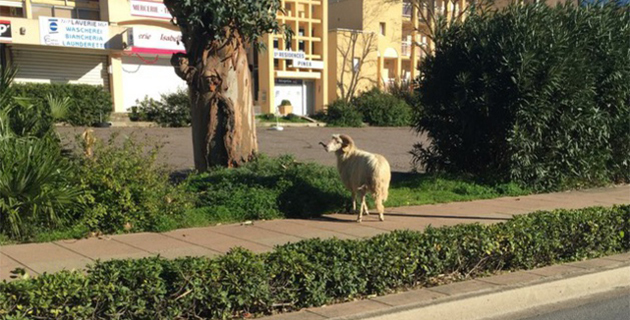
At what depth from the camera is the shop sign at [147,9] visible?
3072 cm

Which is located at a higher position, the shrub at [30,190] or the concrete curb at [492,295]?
the shrub at [30,190]

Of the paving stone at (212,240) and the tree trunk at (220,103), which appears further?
the tree trunk at (220,103)

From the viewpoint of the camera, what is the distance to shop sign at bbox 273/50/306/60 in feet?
121

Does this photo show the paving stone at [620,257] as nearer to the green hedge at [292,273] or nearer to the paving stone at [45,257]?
the green hedge at [292,273]

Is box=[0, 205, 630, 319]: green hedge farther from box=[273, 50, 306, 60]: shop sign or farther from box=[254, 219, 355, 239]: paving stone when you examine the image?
box=[273, 50, 306, 60]: shop sign

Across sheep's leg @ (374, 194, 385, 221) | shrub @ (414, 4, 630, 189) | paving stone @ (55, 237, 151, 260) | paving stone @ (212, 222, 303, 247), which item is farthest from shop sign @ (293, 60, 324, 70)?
paving stone @ (55, 237, 151, 260)

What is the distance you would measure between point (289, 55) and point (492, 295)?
107ft

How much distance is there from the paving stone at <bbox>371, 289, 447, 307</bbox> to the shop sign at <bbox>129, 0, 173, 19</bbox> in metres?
27.3

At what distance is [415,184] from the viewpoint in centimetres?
1284

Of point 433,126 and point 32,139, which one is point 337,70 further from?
point 32,139

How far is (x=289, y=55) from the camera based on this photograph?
123 ft

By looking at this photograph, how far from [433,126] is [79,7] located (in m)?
23.8

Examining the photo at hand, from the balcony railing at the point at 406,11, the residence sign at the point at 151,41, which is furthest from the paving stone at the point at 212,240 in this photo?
the balcony railing at the point at 406,11

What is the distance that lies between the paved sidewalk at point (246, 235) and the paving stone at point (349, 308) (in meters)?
2.07
